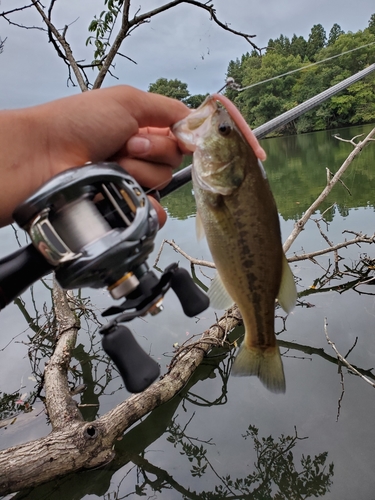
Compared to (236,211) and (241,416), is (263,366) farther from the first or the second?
(241,416)

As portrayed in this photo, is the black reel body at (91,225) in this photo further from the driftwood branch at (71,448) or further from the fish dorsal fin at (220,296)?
the driftwood branch at (71,448)

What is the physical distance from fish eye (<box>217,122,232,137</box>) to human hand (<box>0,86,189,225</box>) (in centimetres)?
18

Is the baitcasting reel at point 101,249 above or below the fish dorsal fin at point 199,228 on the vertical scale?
above

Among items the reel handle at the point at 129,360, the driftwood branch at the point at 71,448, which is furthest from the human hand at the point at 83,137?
the driftwood branch at the point at 71,448

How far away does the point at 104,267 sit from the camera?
98cm

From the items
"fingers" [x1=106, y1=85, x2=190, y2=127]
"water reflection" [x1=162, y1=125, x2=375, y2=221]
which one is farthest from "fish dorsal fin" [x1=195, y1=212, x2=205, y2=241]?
"water reflection" [x1=162, y1=125, x2=375, y2=221]

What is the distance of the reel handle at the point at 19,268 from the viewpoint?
108 cm

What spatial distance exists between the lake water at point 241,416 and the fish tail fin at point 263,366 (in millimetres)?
1571

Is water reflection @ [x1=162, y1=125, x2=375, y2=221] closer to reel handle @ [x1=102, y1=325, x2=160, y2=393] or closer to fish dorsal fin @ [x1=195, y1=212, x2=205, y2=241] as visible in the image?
fish dorsal fin @ [x1=195, y1=212, x2=205, y2=241]

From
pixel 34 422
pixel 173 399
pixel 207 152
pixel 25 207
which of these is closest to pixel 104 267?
pixel 25 207

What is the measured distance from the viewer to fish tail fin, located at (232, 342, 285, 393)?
5.50ft

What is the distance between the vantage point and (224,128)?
5.14 feet

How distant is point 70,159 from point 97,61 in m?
4.98

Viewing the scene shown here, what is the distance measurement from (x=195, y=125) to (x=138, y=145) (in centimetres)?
25
